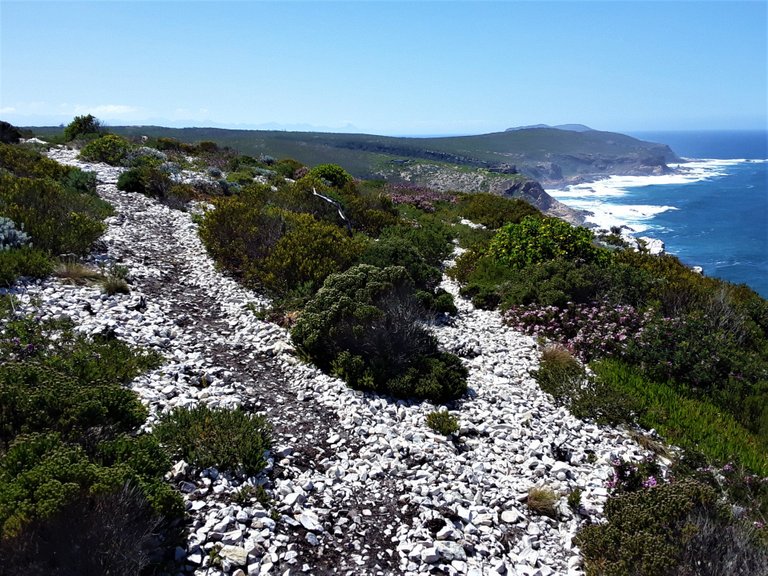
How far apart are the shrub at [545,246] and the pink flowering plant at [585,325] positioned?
3740 millimetres

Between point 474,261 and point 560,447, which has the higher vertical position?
point 474,261

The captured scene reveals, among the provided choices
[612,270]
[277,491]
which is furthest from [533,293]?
[277,491]

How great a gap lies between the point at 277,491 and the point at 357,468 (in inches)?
51.9

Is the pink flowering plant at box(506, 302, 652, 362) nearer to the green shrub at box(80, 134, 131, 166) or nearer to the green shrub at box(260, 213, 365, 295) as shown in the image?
the green shrub at box(260, 213, 365, 295)

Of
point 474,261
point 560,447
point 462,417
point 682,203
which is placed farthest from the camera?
point 682,203

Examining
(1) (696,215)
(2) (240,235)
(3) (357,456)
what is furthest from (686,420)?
(1) (696,215)

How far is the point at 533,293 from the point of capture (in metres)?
13.6

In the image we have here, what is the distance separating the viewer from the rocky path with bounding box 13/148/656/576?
5.34m

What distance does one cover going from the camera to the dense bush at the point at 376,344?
8.87 meters

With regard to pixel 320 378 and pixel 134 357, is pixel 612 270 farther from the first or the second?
pixel 134 357

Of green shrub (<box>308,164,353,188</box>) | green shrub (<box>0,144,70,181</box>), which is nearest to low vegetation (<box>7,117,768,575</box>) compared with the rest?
green shrub (<box>0,144,70,181</box>)

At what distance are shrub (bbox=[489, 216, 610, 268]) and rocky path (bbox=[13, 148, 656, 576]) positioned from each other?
5.29 metres

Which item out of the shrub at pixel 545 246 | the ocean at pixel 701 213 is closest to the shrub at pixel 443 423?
the shrub at pixel 545 246

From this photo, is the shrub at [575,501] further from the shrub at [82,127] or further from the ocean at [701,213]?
the shrub at [82,127]
